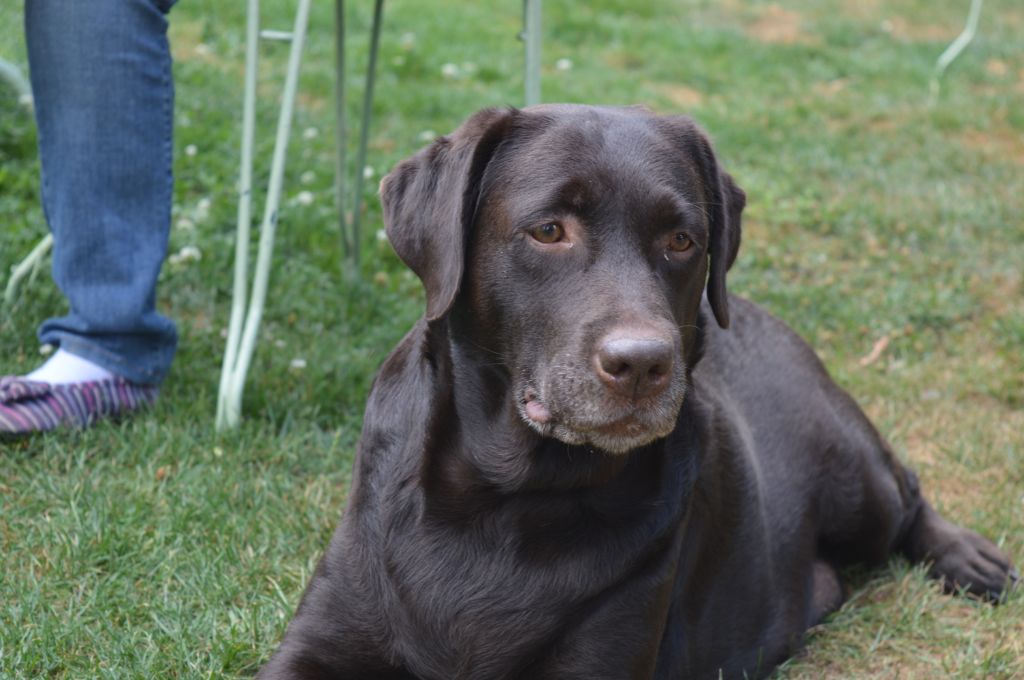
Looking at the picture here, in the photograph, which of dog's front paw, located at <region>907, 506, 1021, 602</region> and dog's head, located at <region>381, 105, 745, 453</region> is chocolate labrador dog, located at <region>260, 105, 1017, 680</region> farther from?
dog's front paw, located at <region>907, 506, 1021, 602</region>

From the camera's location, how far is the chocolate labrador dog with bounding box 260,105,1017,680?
237 centimetres

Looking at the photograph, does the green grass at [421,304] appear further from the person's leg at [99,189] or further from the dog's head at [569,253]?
the dog's head at [569,253]

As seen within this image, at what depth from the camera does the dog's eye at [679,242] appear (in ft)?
8.18

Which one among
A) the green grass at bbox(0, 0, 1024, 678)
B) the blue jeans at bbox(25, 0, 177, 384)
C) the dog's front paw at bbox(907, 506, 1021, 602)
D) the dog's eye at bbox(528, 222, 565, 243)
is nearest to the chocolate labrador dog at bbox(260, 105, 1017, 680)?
the dog's eye at bbox(528, 222, 565, 243)

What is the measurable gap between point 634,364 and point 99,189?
202cm

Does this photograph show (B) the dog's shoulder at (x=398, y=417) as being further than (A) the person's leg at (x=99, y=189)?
No

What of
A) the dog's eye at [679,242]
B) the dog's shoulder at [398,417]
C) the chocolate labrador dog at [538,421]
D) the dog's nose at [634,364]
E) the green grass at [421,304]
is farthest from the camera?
the green grass at [421,304]

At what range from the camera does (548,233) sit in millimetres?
2422

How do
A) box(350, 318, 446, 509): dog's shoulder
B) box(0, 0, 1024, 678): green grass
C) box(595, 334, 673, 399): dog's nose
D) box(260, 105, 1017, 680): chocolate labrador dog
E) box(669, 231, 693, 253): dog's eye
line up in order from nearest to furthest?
box(595, 334, 673, 399): dog's nose < box(260, 105, 1017, 680): chocolate labrador dog < box(669, 231, 693, 253): dog's eye < box(350, 318, 446, 509): dog's shoulder < box(0, 0, 1024, 678): green grass

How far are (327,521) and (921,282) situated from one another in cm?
337

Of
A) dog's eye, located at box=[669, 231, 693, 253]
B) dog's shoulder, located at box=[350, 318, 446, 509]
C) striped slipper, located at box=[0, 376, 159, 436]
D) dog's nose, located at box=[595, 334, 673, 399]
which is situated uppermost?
dog's eye, located at box=[669, 231, 693, 253]

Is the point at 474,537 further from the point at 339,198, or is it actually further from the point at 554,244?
the point at 339,198

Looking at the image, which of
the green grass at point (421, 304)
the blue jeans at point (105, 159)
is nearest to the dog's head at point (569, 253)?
the green grass at point (421, 304)

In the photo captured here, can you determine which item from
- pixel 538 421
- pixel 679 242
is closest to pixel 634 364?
pixel 538 421
